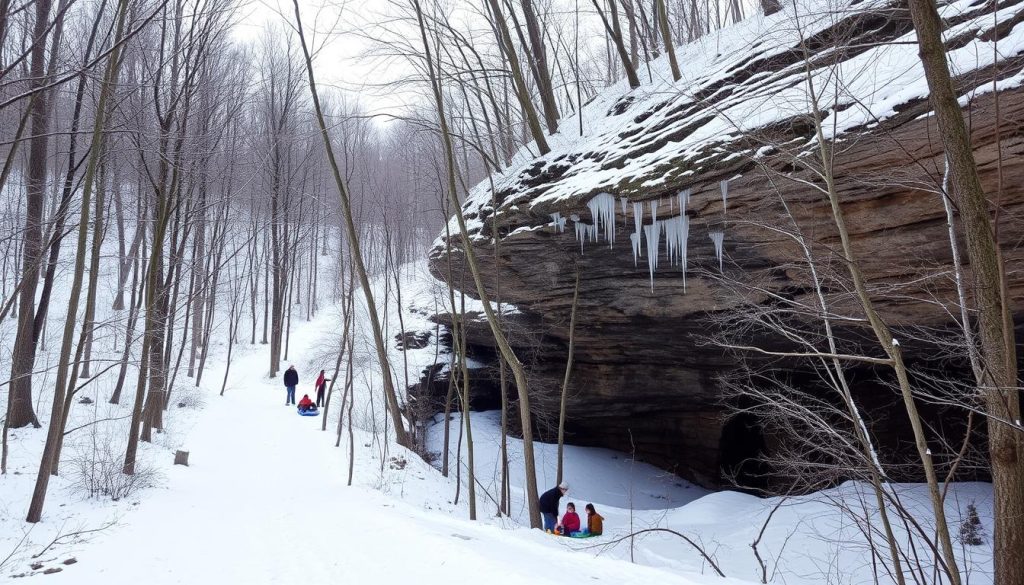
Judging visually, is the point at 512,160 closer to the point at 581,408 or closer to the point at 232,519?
the point at 581,408

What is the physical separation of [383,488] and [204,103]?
7.80 m

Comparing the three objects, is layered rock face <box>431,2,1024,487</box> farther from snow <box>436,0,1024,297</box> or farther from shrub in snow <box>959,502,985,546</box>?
shrub in snow <box>959,502,985,546</box>

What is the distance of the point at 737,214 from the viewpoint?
770 centimetres

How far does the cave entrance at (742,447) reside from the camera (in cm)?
1481

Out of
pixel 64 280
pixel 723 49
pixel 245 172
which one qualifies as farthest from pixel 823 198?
pixel 64 280

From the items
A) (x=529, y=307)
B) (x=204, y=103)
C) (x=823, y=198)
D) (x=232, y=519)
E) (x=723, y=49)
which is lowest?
(x=232, y=519)

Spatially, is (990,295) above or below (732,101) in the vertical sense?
below

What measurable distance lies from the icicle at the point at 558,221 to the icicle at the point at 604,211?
1.94 ft

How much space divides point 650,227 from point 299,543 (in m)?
6.45

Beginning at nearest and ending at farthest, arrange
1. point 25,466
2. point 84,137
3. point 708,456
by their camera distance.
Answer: point 25,466
point 84,137
point 708,456

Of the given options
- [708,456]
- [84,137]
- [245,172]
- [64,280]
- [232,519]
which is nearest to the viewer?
[232,519]

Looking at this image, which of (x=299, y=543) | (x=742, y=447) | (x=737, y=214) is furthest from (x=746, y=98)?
(x=742, y=447)

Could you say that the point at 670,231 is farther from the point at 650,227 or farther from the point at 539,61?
the point at 539,61

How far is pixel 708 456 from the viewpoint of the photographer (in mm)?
14836
